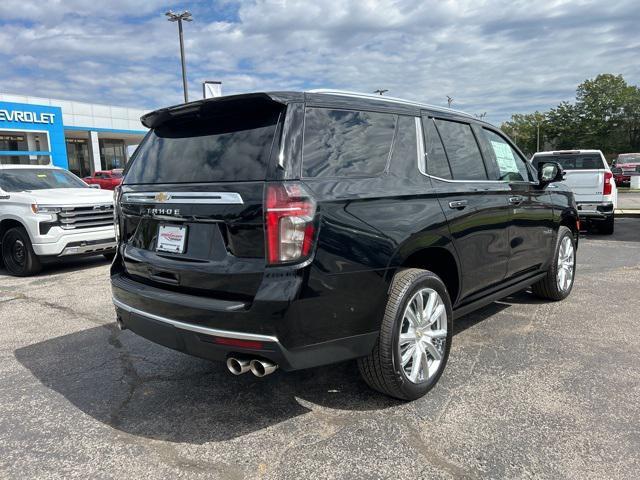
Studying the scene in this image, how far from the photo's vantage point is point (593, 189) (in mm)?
10500

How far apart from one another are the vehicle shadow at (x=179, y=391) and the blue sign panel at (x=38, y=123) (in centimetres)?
2880

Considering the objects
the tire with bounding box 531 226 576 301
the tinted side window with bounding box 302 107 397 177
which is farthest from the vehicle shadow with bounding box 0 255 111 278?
the tire with bounding box 531 226 576 301

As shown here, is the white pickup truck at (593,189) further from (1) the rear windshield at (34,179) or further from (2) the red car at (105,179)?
(2) the red car at (105,179)

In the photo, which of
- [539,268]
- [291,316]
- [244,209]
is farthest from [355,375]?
[539,268]

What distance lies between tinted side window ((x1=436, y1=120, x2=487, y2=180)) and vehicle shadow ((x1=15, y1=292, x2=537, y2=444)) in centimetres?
171

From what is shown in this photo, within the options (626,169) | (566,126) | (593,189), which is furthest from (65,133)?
(566,126)

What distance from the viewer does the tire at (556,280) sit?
517 cm

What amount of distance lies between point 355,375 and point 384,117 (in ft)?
5.98

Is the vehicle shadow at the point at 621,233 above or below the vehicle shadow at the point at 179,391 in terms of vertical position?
below

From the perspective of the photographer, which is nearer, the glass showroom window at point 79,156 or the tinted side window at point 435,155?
the tinted side window at point 435,155

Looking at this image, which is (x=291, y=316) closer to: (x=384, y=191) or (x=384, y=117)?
(x=384, y=191)

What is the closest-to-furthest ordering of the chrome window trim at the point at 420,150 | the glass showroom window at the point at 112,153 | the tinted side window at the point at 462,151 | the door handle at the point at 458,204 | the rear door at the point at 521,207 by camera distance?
1. the chrome window trim at the point at 420,150
2. the door handle at the point at 458,204
3. the tinted side window at the point at 462,151
4. the rear door at the point at 521,207
5. the glass showroom window at the point at 112,153

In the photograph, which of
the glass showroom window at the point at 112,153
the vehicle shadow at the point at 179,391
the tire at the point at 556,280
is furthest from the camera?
the glass showroom window at the point at 112,153

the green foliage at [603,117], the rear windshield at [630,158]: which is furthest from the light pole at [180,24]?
the green foliage at [603,117]
